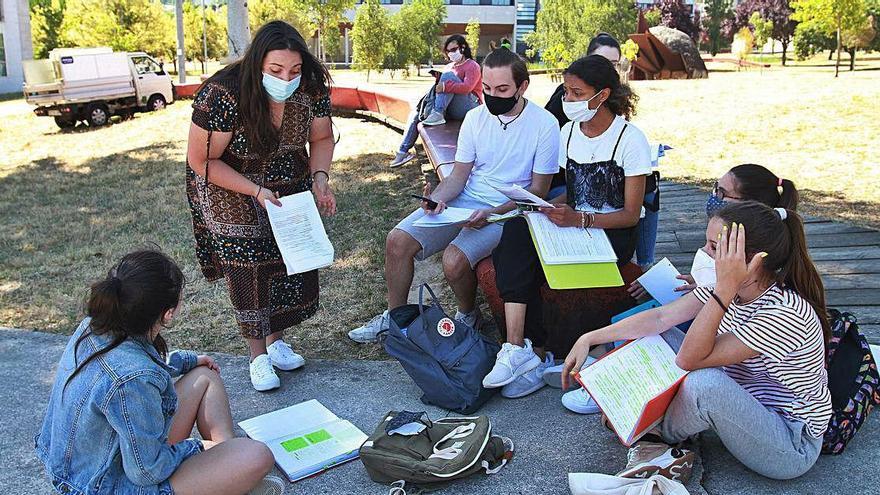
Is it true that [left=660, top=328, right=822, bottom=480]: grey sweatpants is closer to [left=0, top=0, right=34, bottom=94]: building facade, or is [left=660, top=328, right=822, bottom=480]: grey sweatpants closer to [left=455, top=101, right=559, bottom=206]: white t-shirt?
[left=455, top=101, right=559, bottom=206]: white t-shirt

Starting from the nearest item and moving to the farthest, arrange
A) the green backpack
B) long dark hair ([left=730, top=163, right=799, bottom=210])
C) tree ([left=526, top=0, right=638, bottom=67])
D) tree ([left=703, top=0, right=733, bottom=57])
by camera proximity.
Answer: the green backpack
long dark hair ([left=730, top=163, right=799, bottom=210])
tree ([left=526, top=0, right=638, bottom=67])
tree ([left=703, top=0, right=733, bottom=57])

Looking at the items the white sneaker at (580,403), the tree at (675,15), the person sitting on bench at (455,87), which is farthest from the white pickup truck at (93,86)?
the tree at (675,15)

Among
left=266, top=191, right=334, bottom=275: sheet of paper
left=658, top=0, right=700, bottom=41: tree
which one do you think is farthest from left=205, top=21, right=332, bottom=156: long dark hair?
left=658, top=0, right=700, bottom=41: tree

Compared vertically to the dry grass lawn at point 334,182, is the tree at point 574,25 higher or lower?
higher

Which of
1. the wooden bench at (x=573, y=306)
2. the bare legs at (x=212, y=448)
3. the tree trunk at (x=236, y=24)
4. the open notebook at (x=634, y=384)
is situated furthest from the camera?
the tree trunk at (x=236, y=24)

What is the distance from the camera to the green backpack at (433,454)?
2.90m

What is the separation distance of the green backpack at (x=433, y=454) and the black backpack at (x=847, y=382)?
123 centimetres

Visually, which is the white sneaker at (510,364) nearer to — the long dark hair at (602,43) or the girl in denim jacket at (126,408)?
the girl in denim jacket at (126,408)

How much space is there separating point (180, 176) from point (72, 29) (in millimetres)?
27653

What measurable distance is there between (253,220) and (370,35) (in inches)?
1015

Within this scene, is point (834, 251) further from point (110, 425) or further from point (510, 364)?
point (110, 425)

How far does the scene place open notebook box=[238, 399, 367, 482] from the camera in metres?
3.13

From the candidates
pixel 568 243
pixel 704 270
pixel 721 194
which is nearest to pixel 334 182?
pixel 568 243

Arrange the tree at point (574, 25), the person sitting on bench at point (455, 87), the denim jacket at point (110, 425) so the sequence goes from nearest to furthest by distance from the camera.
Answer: the denim jacket at point (110, 425) → the person sitting on bench at point (455, 87) → the tree at point (574, 25)
